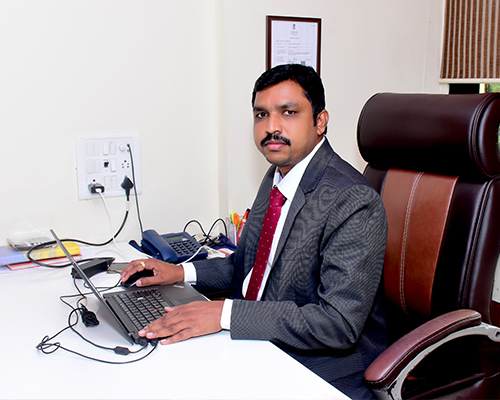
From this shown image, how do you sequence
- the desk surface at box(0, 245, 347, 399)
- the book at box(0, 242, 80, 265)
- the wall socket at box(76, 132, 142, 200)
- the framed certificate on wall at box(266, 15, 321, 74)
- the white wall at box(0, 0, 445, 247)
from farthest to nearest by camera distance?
the framed certificate on wall at box(266, 15, 321, 74), the wall socket at box(76, 132, 142, 200), the white wall at box(0, 0, 445, 247), the book at box(0, 242, 80, 265), the desk surface at box(0, 245, 347, 399)

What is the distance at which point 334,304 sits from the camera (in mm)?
1142

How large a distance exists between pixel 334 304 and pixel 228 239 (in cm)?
85

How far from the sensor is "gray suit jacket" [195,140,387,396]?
3.68ft

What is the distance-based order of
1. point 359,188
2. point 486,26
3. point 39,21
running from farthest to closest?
1. point 486,26
2. point 39,21
3. point 359,188

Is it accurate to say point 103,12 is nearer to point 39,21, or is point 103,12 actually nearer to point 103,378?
point 39,21

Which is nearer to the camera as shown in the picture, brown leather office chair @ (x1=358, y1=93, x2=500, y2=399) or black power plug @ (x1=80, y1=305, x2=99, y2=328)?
black power plug @ (x1=80, y1=305, x2=99, y2=328)

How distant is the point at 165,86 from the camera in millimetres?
1902

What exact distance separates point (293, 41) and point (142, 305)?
4.18ft

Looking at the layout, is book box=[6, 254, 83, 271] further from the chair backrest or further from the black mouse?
the chair backrest

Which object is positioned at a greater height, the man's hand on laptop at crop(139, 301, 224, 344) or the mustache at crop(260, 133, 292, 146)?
the mustache at crop(260, 133, 292, 146)

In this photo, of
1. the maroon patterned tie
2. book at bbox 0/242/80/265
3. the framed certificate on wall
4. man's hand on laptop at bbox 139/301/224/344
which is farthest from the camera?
the framed certificate on wall

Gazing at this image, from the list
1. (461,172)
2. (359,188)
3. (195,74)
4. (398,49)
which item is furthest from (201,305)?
(398,49)

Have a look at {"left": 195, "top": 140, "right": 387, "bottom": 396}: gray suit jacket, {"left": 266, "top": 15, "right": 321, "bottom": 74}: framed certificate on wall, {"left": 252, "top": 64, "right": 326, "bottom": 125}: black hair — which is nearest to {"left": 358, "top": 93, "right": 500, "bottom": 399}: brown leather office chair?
{"left": 195, "top": 140, "right": 387, "bottom": 396}: gray suit jacket

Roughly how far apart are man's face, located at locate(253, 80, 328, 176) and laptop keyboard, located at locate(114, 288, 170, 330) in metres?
0.51
